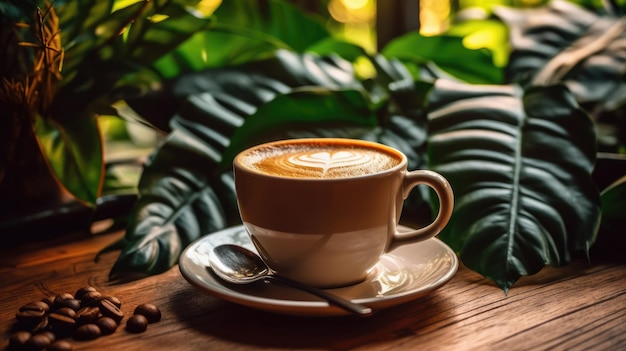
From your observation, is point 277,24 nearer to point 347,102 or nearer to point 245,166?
point 347,102

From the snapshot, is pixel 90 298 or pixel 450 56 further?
pixel 450 56

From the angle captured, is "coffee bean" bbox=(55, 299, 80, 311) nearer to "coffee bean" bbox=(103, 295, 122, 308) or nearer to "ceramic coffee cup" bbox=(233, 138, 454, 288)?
"coffee bean" bbox=(103, 295, 122, 308)

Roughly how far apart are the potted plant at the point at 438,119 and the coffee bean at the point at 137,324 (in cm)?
14

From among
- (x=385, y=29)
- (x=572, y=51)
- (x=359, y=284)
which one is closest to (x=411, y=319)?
(x=359, y=284)

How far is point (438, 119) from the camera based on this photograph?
A: 0.93 metres

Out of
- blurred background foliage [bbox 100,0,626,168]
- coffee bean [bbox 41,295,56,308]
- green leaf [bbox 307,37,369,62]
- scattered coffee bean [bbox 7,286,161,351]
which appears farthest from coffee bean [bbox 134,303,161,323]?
green leaf [bbox 307,37,369,62]

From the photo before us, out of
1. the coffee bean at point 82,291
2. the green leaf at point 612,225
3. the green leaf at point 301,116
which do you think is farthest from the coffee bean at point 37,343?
the green leaf at point 612,225

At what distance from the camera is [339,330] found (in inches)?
26.5

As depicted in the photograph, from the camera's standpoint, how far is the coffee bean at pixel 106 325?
0.68m

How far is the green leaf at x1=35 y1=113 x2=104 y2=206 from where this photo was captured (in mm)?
931

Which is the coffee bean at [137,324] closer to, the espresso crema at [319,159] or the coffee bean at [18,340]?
the coffee bean at [18,340]

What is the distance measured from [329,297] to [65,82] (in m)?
0.56

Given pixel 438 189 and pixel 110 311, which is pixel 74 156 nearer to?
pixel 110 311

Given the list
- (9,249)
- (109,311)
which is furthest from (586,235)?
Result: (9,249)
